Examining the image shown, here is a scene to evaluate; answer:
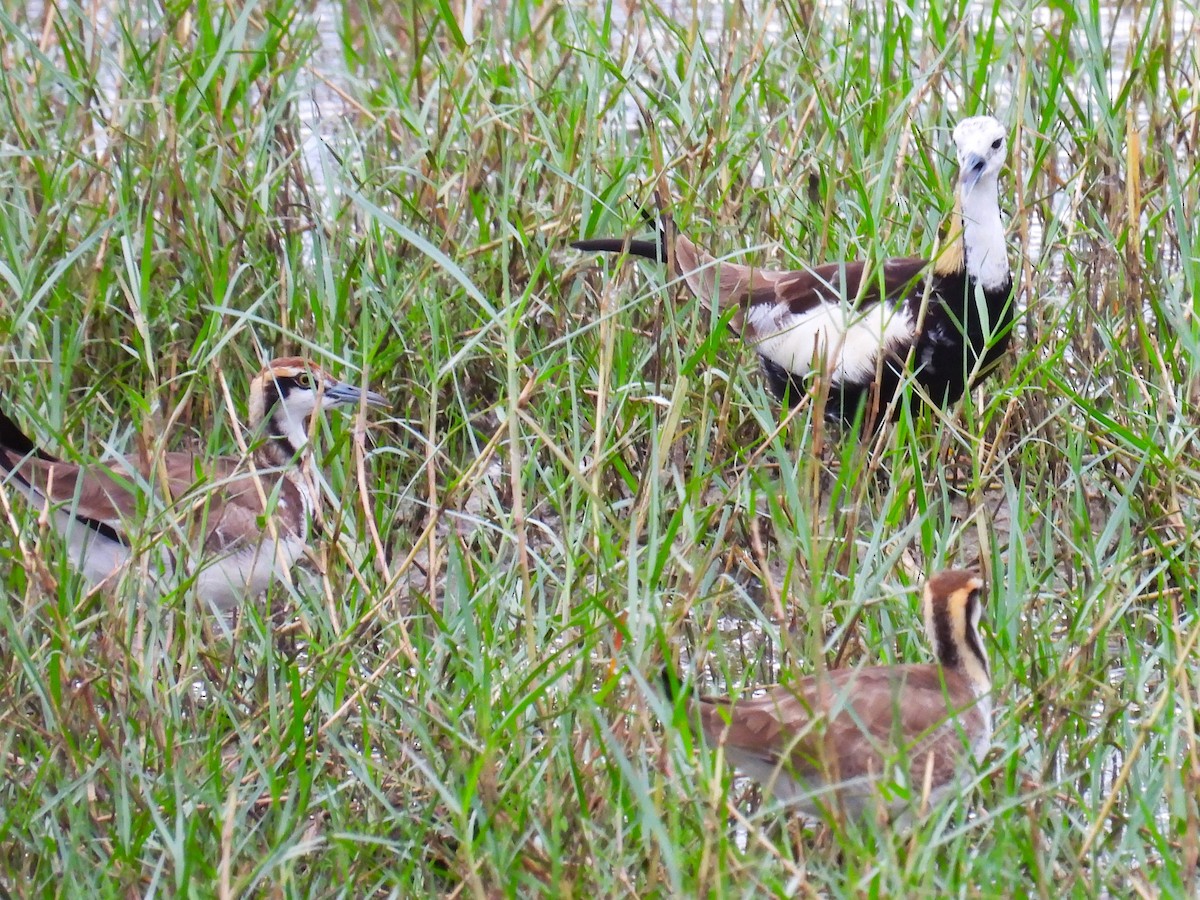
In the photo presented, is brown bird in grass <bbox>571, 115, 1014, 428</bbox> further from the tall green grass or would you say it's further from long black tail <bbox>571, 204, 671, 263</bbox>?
the tall green grass

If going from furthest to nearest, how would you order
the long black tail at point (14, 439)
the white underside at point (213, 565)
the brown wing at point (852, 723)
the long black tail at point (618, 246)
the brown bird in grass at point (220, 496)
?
the long black tail at point (618, 246)
the white underside at point (213, 565)
the long black tail at point (14, 439)
the brown bird in grass at point (220, 496)
the brown wing at point (852, 723)

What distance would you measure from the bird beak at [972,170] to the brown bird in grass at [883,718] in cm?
134

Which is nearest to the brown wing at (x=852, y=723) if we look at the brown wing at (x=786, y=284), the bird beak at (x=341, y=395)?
the brown wing at (x=786, y=284)

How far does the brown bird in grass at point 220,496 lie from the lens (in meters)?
3.58

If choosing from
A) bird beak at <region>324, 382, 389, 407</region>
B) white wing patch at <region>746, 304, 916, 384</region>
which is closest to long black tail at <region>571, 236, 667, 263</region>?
white wing patch at <region>746, 304, 916, 384</region>

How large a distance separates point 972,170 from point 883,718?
163cm

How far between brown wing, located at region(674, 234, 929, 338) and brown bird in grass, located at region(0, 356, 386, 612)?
2.84 feet

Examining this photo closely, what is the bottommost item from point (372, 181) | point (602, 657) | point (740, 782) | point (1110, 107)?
point (740, 782)

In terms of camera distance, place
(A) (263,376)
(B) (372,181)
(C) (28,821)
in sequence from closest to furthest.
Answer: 1. (C) (28,821)
2. (A) (263,376)
3. (B) (372,181)

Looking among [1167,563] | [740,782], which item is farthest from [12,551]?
[1167,563]

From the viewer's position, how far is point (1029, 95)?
17.5 ft

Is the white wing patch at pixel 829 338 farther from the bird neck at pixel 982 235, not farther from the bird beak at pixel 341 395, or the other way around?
the bird beak at pixel 341 395

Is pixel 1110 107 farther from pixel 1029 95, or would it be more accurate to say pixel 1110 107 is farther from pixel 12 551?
pixel 12 551

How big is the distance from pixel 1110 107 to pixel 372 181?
1.77m
